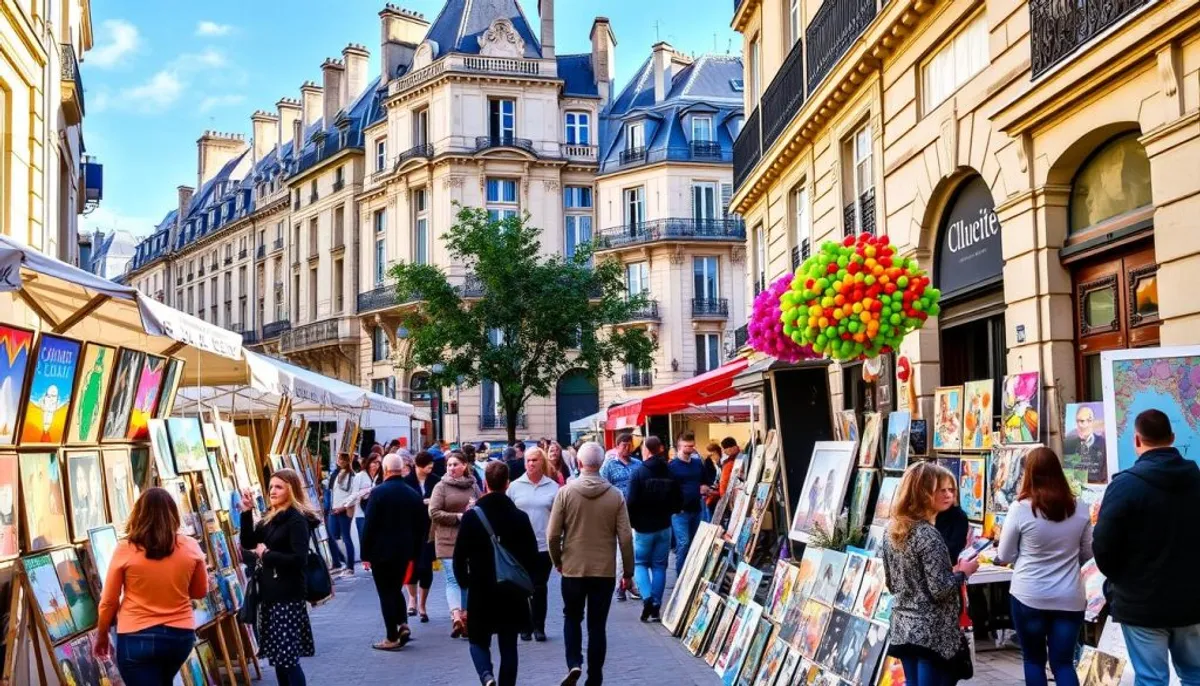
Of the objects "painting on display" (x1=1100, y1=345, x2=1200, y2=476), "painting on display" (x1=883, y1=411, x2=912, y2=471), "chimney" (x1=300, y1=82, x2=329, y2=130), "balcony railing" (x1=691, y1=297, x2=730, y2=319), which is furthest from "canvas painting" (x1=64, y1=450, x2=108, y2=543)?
"chimney" (x1=300, y1=82, x2=329, y2=130)

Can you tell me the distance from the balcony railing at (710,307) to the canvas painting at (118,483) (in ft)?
126

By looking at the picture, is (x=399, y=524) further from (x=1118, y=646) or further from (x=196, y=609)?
(x=1118, y=646)

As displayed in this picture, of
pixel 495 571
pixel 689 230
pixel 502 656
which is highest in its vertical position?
pixel 689 230

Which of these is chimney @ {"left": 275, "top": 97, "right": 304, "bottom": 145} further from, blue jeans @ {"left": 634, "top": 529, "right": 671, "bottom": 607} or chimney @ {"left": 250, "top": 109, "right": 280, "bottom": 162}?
blue jeans @ {"left": 634, "top": 529, "right": 671, "bottom": 607}

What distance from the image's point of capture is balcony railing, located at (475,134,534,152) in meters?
46.6

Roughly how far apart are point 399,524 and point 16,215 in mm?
7579

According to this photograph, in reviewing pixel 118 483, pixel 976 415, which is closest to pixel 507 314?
pixel 976 415

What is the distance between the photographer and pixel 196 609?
807cm

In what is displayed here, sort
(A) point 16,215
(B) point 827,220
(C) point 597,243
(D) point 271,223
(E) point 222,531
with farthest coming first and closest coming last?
(D) point 271,223 < (C) point 597,243 < (B) point 827,220 < (A) point 16,215 < (E) point 222,531

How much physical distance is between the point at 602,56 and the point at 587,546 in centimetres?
4497

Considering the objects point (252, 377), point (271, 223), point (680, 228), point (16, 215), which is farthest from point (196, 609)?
point (271, 223)

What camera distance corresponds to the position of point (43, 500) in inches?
274

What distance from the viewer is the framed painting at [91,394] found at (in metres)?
7.62

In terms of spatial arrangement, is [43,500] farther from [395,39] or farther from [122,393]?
[395,39]
